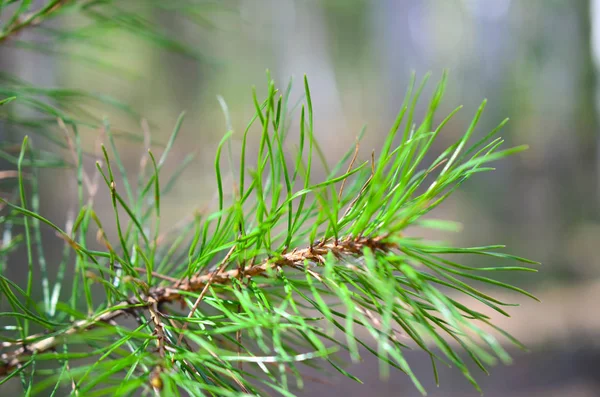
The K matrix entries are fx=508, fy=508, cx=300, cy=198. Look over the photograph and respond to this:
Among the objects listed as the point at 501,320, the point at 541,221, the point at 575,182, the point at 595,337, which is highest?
the point at 575,182

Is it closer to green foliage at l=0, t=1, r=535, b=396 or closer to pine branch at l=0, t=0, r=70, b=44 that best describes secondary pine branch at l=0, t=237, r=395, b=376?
green foliage at l=0, t=1, r=535, b=396

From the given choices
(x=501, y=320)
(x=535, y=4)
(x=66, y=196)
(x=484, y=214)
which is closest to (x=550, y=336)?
(x=501, y=320)

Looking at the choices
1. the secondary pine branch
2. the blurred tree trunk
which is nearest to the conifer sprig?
the secondary pine branch

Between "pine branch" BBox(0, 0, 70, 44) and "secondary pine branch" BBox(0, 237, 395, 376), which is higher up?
"pine branch" BBox(0, 0, 70, 44)

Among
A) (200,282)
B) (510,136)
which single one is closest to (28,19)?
(200,282)

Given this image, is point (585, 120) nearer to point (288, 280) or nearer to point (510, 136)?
point (510, 136)

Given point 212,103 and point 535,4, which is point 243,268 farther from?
point 212,103

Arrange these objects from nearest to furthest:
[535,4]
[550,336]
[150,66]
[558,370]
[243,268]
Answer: [243,268] < [558,370] < [550,336] < [535,4] < [150,66]

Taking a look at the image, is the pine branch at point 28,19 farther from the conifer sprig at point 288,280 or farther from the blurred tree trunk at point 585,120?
the blurred tree trunk at point 585,120
